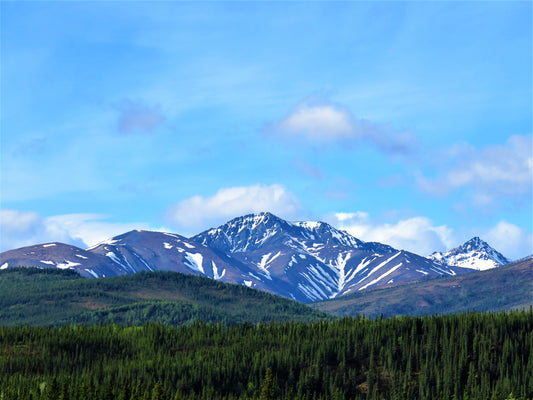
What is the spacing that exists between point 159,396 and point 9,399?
138 ft

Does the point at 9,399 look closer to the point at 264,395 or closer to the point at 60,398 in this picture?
the point at 60,398

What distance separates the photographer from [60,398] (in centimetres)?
19438

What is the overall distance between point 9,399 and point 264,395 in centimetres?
6816

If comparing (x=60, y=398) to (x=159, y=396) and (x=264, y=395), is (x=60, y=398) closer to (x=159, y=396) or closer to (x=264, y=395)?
(x=159, y=396)

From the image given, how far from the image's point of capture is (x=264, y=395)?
7771 inches

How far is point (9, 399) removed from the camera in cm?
19862

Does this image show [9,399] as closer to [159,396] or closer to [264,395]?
[159,396]

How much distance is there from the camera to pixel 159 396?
625 feet

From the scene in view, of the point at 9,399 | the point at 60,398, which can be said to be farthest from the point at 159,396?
the point at 9,399

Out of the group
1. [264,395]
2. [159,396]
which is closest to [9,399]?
[159,396]

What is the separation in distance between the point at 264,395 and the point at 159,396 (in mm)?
27779

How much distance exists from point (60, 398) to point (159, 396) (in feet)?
87.7

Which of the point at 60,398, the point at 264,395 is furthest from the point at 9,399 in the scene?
the point at 264,395
